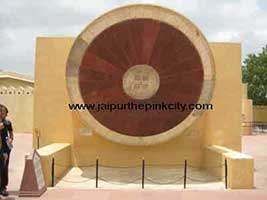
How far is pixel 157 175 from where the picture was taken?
13.9 metres

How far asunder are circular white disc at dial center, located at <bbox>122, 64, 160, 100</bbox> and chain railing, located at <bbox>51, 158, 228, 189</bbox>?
221cm

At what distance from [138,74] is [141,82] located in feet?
0.93

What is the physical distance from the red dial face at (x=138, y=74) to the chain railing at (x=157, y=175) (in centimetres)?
130

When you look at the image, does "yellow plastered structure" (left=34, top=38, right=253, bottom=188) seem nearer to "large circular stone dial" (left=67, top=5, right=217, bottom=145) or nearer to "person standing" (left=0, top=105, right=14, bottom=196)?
"large circular stone dial" (left=67, top=5, right=217, bottom=145)

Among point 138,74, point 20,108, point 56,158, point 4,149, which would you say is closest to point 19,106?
point 20,108

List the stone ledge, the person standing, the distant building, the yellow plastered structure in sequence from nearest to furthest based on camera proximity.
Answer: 1. the person standing
2. the stone ledge
3. the yellow plastered structure
4. the distant building

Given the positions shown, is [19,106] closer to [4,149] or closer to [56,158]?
[56,158]

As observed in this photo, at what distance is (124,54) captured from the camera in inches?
568

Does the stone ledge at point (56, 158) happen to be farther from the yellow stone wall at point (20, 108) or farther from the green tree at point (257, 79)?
the green tree at point (257, 79)

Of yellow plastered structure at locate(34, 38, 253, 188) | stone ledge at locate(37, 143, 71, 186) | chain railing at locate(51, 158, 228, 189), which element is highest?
yellow plastered structure at locate(34, 38, 253, 188)

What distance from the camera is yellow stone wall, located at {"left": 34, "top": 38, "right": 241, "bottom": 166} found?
50.1 ft

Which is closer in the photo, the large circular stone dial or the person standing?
the person standing

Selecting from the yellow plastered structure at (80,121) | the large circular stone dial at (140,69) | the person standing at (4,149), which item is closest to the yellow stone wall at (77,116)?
the yellow plastered structure at (80,121)

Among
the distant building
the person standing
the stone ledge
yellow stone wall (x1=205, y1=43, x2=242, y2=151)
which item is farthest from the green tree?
the person standing
